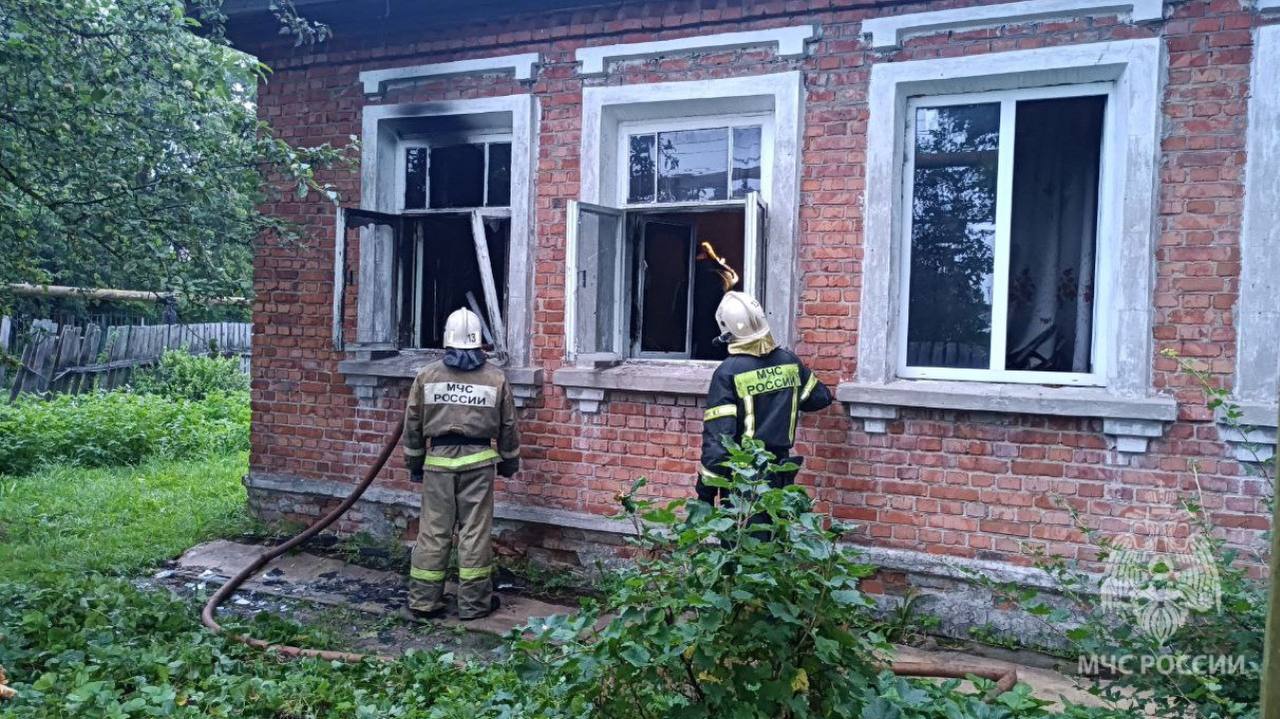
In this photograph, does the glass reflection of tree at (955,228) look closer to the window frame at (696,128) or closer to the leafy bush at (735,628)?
the window frame at (696,128)

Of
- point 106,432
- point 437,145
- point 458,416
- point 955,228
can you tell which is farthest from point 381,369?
point 106,432

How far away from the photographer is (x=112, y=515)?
8336 millimetres

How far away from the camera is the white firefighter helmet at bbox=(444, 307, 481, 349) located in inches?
242

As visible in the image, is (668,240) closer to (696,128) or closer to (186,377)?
(696,128)

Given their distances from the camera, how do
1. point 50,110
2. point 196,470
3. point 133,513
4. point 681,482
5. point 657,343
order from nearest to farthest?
point 50,110 < point 681,482 < point 657,343 < point 133,513 < point 196,470

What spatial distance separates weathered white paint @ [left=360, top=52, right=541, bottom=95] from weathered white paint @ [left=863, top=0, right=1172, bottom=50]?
2.35m

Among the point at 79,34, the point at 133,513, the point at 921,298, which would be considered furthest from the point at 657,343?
the point at 133,513

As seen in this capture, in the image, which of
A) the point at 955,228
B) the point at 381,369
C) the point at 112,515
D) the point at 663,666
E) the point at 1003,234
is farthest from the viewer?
the point at 112,515

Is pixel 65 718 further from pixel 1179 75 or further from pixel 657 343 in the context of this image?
pixel 1179 75

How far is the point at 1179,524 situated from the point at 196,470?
9.41 meters

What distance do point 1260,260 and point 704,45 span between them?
11.1 ft

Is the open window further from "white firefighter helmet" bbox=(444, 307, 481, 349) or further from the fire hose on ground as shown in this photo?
the fire hose on ground

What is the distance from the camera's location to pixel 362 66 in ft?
23.9

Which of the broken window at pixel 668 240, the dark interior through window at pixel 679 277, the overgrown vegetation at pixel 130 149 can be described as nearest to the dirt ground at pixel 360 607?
the broken window at pixel 668 240
